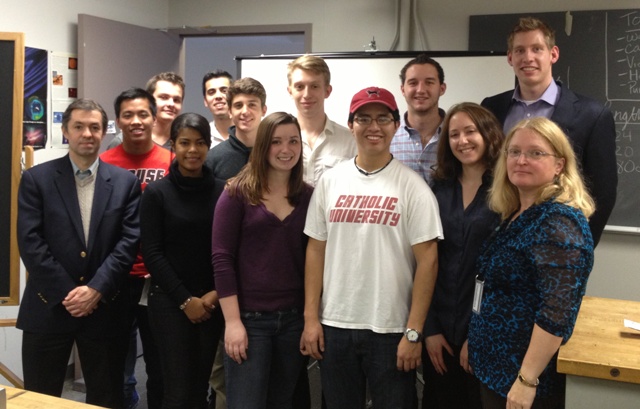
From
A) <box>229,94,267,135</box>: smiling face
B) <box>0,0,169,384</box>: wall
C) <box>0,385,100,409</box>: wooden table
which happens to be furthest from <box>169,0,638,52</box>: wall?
<box>0,385,100,409</box>: wooden table

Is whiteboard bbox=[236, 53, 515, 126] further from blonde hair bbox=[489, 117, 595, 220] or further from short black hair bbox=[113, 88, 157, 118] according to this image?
blonde hair bbox=[489, 117, 595, 220]

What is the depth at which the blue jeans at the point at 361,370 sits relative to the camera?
2.01 metres

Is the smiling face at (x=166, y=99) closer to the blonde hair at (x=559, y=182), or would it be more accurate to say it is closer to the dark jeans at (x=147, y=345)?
the dark jeans at (x=147, y=345)

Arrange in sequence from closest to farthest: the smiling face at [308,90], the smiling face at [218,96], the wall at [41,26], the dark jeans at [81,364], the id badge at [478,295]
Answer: the id badge at [478,295] → the dark jeans at [81,364] → the smiling face at [308,90] → the smiling face at [218,96] → the wall at [41,26]

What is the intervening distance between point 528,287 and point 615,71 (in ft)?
7.84

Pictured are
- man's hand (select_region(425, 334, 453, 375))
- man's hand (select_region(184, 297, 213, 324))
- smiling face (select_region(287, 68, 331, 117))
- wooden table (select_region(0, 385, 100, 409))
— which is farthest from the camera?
smiling face (select_region(287, 68, 331, 117))

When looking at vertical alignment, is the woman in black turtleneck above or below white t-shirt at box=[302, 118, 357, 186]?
below

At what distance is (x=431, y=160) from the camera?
2439mm

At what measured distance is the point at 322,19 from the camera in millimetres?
4145

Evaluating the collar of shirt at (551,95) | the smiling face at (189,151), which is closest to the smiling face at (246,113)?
the smiling face at (189,151)

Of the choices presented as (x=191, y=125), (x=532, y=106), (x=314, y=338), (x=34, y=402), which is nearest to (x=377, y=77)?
(x=532, y=106)

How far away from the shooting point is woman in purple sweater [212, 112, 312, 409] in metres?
2.09

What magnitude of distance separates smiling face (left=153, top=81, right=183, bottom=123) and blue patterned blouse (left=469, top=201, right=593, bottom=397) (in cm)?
181

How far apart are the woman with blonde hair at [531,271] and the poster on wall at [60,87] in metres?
2.70
